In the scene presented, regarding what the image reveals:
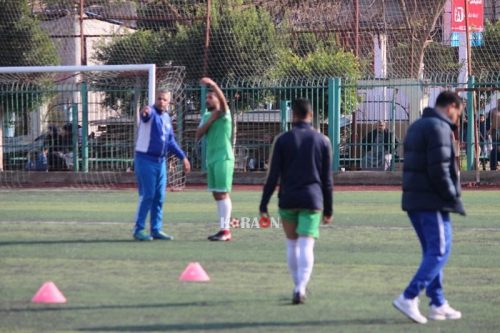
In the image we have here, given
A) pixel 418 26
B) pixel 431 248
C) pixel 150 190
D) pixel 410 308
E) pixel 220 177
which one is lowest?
pixel 410 308

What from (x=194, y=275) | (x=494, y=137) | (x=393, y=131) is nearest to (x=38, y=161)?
(x=393, y=131)

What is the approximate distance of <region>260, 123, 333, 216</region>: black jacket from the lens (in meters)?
9.43

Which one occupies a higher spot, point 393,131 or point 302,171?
point 393,131

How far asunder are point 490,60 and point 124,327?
2264cm

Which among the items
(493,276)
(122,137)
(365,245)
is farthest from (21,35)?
(493,276)

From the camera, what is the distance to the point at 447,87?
2464 cm

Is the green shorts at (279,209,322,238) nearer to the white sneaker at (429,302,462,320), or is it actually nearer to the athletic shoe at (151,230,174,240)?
the white sneaker at (429,302,462,320)

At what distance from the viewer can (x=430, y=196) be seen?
877 cm

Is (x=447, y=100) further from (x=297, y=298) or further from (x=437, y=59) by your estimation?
(x=437, y=59)

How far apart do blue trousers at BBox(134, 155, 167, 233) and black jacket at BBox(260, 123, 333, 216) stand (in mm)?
4000

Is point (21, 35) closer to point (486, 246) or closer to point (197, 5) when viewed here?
point (197, 5)

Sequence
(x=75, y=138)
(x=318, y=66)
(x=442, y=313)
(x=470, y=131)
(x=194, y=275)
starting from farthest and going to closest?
(x=318, y=66)
(x=75, y=138)
(x=470, y=131)
(x=194, y=275)
(x=442, y=313)

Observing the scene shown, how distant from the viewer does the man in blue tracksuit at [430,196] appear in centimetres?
870

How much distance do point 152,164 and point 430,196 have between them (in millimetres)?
5434
